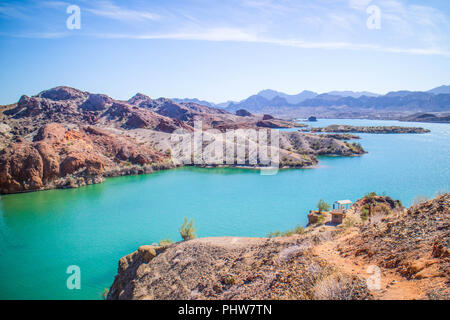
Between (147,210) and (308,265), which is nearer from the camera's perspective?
(308,265)

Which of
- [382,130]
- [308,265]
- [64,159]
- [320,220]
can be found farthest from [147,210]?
[382,130]

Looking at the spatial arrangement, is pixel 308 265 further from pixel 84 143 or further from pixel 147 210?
pixel 84 143

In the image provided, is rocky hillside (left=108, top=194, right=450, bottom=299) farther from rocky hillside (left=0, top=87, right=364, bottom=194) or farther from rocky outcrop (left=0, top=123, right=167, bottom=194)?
rocky hillside (left=0, top=87, right=364, bottom=194)

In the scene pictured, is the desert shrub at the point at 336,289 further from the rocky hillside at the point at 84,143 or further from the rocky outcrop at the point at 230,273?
the rocky hillside at the point at 84,143

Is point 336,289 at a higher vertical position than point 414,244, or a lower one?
lower

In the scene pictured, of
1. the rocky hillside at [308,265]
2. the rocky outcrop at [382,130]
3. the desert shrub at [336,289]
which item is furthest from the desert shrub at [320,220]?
the rocky outcrop at [382,130]
